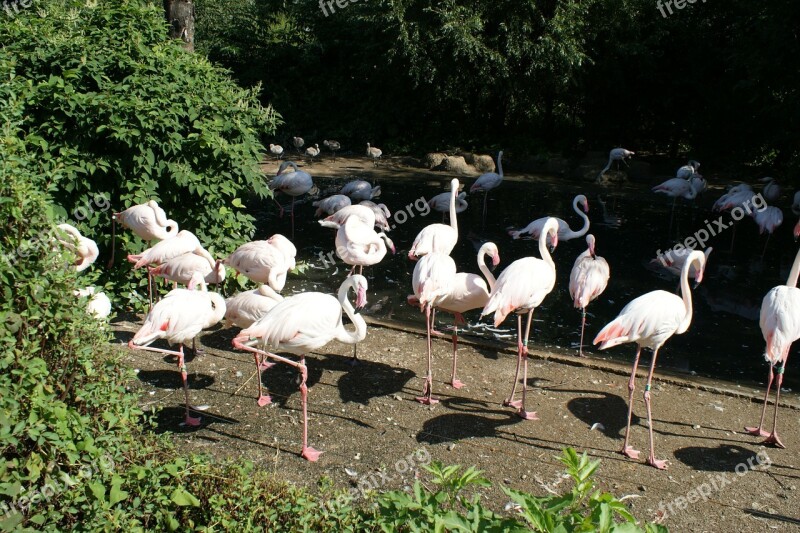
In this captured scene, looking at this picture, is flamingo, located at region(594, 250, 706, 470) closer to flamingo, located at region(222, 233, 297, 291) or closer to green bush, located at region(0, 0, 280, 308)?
flamingo, located at region(222, 233, 297, 291)

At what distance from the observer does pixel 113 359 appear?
3754 millimetres

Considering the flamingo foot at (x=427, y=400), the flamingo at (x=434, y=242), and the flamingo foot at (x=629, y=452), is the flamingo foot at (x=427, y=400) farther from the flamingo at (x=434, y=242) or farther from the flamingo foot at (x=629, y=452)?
the flamingo at (x=434, y=242)

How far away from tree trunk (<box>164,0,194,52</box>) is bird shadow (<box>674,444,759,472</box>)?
286 inches

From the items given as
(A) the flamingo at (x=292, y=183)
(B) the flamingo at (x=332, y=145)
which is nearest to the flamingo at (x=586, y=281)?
(A) the flamingo at (x=292, y=183)

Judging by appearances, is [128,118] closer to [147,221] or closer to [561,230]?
[147,221]

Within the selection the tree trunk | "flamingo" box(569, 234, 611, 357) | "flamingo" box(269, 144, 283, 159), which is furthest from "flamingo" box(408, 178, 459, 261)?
"flamingo" box(269, 144, 283, 159)

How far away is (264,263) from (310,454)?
6.98ft

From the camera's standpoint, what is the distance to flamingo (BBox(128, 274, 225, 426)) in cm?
494

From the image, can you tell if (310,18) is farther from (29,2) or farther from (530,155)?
(29,2)

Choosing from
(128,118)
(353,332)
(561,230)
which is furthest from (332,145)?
(353,332)

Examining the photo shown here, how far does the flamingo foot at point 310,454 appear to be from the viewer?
15.1 feet

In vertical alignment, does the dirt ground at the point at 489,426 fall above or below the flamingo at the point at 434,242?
below

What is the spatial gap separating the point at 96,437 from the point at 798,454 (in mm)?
4369

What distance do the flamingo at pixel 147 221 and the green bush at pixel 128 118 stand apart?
12.3 inches
